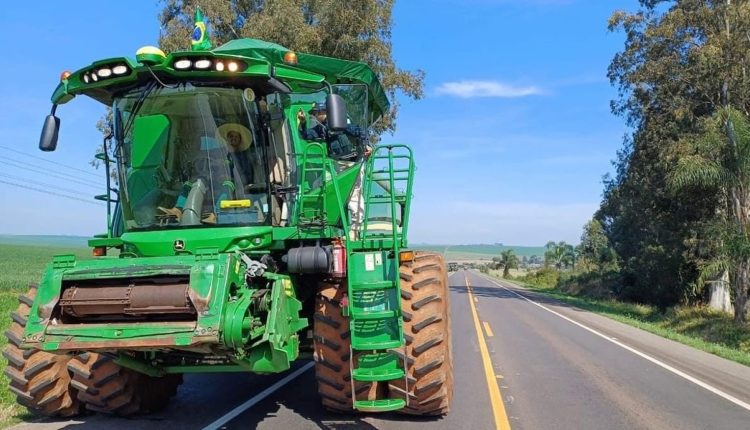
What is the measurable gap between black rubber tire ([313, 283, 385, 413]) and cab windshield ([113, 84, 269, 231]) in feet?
3.54

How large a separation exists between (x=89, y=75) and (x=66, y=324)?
2.24 m

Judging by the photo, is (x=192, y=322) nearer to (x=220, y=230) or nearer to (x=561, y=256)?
(x=220, y=230)

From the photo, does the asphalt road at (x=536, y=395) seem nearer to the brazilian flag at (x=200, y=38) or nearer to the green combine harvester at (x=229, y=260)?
the green combine harvester at (x=229, y=260)

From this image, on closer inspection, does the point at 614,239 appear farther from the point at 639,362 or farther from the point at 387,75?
the point at 639,362

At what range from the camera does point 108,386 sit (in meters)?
6.14

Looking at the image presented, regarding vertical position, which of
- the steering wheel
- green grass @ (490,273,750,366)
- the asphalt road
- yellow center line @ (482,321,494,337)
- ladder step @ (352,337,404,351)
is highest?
the steering wheel

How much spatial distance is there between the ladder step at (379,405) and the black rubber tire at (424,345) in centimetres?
20

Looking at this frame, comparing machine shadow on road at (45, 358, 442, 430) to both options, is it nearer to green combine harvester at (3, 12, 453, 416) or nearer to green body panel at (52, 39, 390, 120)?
green combine harvester at (3, 12, 453, 416)

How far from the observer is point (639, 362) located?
11.3m

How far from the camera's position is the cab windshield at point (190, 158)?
565 centimetres

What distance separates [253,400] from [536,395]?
3.69 meters

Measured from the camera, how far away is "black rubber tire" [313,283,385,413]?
5898 mm

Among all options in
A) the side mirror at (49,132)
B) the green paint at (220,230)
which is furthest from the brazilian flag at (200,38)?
the side mirror at (49,132)

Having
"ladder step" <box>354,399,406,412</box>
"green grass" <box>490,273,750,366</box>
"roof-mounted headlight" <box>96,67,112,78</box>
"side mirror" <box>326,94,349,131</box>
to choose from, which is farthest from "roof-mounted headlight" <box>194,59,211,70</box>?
"green grass" <box>490,273,750,366</box>
